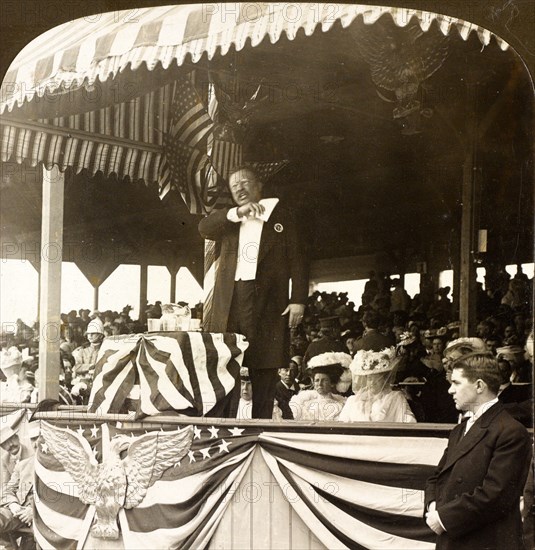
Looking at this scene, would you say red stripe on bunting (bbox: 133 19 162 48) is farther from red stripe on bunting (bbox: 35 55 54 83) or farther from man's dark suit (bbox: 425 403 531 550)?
man's dark suit (bbox: 425 403 531 550)

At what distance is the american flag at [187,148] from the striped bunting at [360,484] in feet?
3.93

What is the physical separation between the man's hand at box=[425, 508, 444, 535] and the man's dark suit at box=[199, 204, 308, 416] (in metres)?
0.91

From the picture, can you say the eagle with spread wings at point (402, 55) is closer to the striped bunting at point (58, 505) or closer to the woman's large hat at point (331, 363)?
the woman's large hat at point (331, 363)

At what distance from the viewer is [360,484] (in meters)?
3.59

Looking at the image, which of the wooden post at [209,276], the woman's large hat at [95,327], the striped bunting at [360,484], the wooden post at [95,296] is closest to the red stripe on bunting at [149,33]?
the wooden post at [209,276]

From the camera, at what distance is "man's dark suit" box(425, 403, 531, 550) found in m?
3.33

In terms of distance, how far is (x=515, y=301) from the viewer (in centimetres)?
356

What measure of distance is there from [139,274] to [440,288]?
1.36 m

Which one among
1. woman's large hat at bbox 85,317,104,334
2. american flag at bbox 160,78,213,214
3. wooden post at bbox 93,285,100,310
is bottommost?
woman's large hat at bbox 85,317,104,334

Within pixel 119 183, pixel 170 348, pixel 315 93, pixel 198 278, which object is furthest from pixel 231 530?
pixel 315 93

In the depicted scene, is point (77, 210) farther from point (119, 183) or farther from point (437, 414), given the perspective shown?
point (437, 414)

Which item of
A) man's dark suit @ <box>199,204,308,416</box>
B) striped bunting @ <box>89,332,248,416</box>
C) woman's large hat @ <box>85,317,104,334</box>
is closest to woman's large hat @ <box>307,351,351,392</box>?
man's dark suit @ <box>199,204,308,416</box>

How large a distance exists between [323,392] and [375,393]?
0.24 meters

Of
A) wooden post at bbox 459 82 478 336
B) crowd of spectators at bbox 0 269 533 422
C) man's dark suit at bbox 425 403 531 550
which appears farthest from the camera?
crowd of spectators at bbox 0 269 533 422
